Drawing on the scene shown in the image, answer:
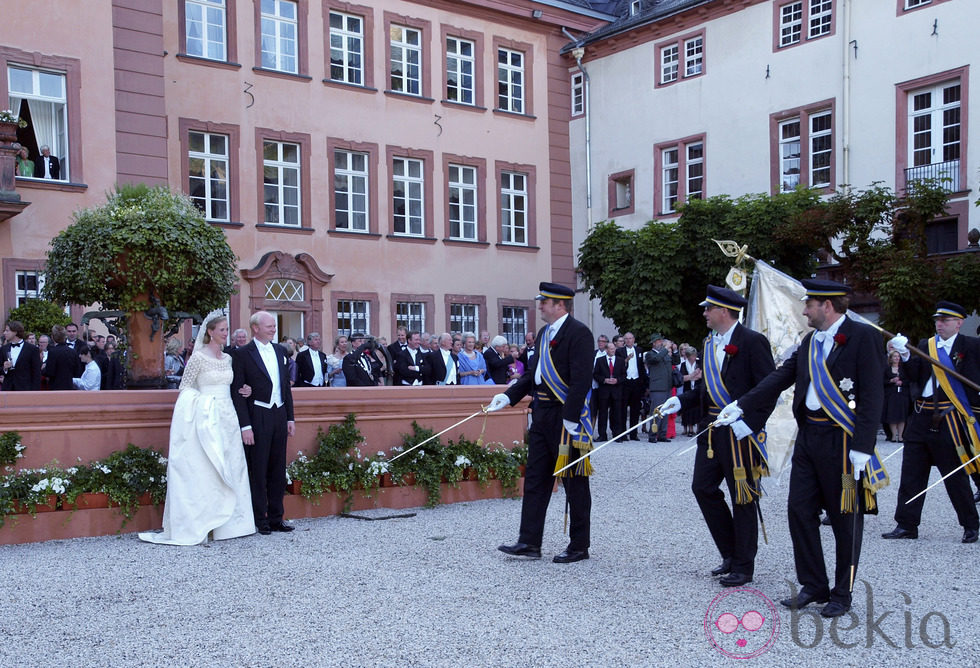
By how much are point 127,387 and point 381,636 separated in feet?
17.0

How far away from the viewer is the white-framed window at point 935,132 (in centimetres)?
2281

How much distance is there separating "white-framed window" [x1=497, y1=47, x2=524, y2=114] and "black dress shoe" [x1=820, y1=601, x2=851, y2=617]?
→ 936 inches

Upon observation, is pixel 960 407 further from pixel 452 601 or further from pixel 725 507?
Answer: pixel 452 601

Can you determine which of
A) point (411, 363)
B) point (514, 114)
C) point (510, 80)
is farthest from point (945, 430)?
point (510, 80)

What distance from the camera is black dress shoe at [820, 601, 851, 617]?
5.81m

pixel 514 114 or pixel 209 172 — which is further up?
pixel 514 114

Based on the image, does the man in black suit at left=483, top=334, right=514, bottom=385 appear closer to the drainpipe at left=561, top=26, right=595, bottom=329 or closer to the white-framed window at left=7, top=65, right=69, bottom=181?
the white-framed window at left=7, top=65, right=69, bottom=181

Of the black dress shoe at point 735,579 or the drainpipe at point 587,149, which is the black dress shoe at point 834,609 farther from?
the drainpipe at point 587,149

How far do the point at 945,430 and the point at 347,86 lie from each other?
1932cm


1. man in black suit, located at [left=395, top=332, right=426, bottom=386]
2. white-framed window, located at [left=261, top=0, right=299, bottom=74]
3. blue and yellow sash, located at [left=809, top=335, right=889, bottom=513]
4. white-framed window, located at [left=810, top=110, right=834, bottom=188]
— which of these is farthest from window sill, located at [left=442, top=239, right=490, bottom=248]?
blue and yellow sash, located at [left=809, top=335, right=889, bottom=513]

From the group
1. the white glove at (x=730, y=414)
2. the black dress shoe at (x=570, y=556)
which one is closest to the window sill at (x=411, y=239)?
the black dress shoe at (x=570, y=556)

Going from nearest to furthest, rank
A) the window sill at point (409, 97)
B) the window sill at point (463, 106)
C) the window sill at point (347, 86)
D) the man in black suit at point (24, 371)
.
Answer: the man in black suit at point (24, 371) < the window sill at point (347, 86) < the window sill at point (409, 97) < the window sill at point (463, 106)

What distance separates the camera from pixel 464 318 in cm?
2772

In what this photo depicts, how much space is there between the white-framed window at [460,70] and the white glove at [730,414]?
2202 cm
